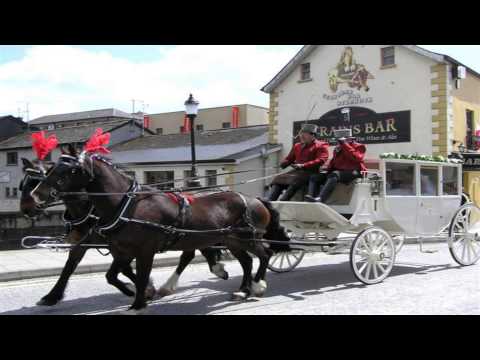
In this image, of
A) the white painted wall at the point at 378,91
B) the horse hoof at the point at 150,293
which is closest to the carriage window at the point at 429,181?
the horse hoof at the point at 150,293

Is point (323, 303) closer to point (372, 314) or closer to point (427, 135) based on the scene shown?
point (372, 314)

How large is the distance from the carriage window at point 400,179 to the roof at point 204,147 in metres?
14.8

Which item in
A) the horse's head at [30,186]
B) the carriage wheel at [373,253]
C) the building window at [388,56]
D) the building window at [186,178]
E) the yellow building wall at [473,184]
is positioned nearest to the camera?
the horse's head at [30,186]

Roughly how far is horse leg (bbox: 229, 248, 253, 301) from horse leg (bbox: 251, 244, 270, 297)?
9cm

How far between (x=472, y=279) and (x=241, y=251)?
3.72m

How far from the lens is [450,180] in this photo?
32.0 feet

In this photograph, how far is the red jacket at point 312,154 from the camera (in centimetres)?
781

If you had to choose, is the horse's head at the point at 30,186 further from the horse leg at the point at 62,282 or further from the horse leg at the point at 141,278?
the horse leg at the point at 141,278

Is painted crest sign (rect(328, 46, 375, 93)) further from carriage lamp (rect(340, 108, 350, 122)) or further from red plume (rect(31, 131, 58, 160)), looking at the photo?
red plume (rect(31, 131, 58, 160))

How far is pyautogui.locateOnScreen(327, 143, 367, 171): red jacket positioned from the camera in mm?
7889

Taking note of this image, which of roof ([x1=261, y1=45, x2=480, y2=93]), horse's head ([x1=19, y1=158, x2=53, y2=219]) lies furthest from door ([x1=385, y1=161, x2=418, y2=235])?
roof ([x1=261, y1=45, x2=480, y2=93])

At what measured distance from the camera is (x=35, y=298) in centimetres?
691

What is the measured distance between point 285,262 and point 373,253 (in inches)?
87.7
